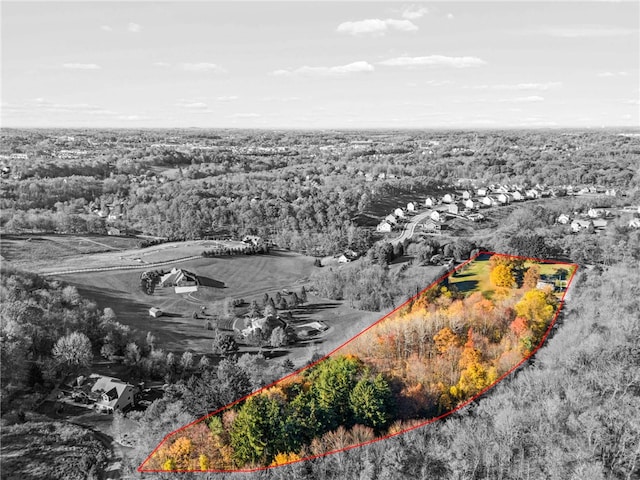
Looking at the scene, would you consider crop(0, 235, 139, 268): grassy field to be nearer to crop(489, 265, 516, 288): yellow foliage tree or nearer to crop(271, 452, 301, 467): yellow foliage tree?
crop(271, 452, 301, 467): yellow foliage tree

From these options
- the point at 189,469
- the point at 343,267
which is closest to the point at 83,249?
the point at 343,267

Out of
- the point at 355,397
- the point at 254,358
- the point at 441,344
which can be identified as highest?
the point at 441,344

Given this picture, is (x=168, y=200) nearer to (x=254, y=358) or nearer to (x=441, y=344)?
(x=254, y=358)

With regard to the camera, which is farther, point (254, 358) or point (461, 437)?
point (254, 358)

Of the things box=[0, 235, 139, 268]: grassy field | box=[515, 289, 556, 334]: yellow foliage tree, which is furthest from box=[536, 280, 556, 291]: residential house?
box=[0, 235, 139, 268]: grassy field

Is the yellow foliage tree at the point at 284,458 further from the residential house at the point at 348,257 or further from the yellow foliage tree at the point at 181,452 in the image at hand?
the residential house at the point at 348,257

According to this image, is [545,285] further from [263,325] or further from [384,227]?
[384,227]
